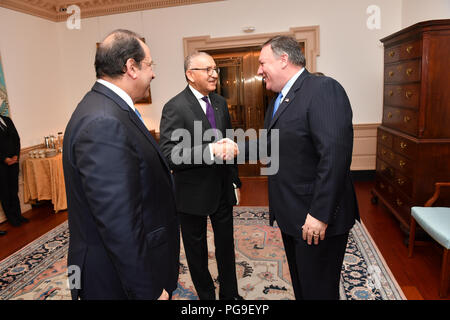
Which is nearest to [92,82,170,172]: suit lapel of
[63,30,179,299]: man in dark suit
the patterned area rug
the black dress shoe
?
[63,30,179,299]: man in dark suit

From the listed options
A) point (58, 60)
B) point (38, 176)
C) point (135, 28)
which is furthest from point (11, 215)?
point (135, 28)

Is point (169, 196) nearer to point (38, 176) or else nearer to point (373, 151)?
point (38, 176)

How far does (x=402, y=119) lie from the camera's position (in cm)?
357

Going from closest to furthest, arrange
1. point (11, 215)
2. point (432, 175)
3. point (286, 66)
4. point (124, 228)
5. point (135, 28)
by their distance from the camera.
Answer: point (124, 228) → point (286, 66) → point (432, 175) → point (11, 215) → point (135, 28)

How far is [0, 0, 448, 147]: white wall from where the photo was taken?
16.9 feet

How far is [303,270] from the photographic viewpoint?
1729mm

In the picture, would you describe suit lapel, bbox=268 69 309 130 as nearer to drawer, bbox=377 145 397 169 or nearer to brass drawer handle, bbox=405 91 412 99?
brass drawer handle, bbox=405 91 412 99

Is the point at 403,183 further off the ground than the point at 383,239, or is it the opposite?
the point at 403,183

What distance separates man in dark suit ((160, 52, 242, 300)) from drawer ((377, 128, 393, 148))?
230cm

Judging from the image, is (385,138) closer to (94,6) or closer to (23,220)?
(23,220)

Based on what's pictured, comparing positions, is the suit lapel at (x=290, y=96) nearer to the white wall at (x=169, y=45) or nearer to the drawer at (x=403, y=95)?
the drawer at (x=403, y=95)

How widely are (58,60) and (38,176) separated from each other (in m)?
2.43

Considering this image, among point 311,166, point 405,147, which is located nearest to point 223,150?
point 311,166

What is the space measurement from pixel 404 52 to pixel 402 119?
68 centimetres
